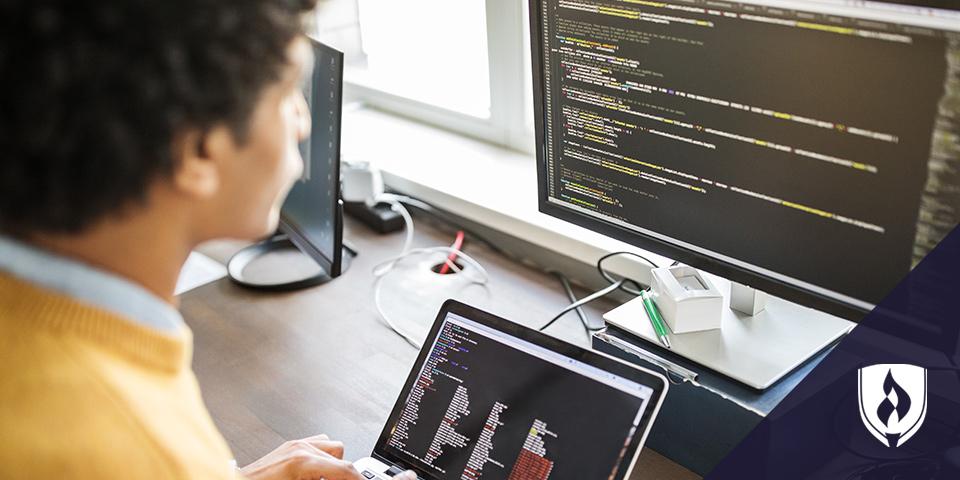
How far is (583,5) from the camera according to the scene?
0.97m

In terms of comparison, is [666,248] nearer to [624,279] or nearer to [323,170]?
[624,279]

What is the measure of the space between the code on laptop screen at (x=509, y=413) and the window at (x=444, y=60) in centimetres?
88

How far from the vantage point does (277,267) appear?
158 centimetres

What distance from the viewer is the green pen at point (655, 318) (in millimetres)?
978

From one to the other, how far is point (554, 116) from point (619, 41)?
16 centimetres

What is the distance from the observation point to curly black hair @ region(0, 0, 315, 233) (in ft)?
1.58

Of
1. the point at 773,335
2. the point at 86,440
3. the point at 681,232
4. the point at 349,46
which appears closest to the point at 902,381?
the point at 773,335

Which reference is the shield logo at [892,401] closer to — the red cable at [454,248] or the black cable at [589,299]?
the black cable at [589,299]

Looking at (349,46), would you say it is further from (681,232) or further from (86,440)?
(86,440)

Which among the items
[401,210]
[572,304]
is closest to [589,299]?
[572,304]

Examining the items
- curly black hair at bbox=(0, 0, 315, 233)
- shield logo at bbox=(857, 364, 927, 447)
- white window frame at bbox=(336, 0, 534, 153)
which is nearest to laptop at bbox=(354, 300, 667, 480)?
shield logo at bbox=(857, 364, 927, 447)

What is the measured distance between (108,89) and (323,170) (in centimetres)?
86

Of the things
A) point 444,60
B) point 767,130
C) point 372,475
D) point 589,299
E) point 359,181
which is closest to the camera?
point 767,130

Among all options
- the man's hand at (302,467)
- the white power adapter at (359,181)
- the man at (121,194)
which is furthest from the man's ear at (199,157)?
the white power adapter at (359,181)
